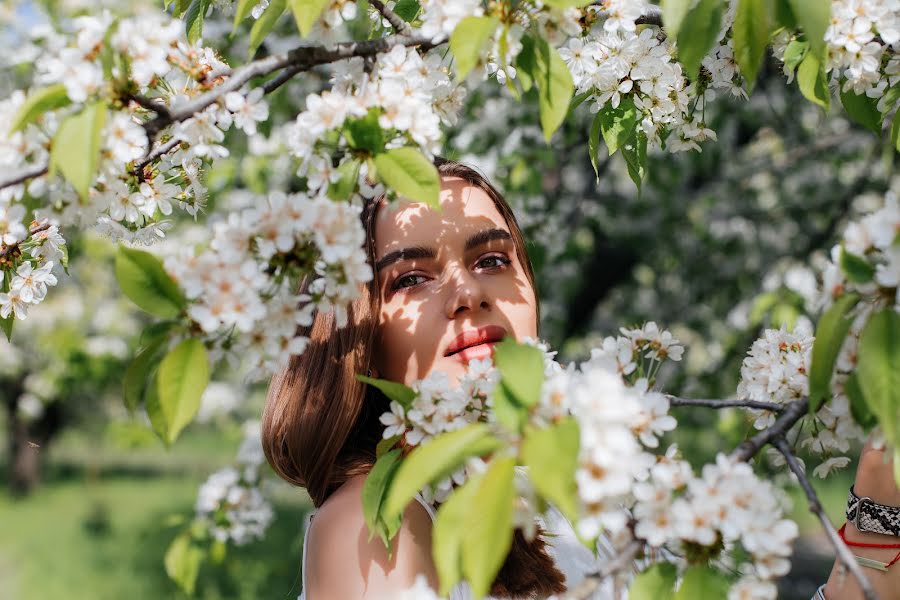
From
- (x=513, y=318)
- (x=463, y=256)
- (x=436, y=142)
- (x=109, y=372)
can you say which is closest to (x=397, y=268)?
(x=463, y=256)

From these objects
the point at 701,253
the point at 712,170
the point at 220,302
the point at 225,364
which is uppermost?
the point at 220,302

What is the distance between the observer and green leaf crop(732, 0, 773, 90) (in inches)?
40.9

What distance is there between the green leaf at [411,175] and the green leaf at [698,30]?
36cm

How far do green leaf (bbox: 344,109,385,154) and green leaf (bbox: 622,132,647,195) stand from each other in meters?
0.55

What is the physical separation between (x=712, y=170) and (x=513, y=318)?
3.54 metres

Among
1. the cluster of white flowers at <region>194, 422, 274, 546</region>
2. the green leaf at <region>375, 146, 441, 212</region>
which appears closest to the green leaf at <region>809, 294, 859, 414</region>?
the green leaf at <region>375, 146, 441, 212</region>

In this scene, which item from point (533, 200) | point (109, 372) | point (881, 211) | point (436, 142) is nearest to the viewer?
point (881, 211)

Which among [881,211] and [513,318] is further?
[513,318]

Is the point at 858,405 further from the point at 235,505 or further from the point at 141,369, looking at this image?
the point at 235,505

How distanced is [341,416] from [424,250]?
14.2 inches

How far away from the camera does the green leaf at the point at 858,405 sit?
0.91 meters

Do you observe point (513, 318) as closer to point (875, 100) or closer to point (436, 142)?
point (436, 142)

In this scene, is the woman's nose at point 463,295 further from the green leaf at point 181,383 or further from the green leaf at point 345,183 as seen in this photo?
the green leaf at point 181,383

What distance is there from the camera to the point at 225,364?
1.05m
